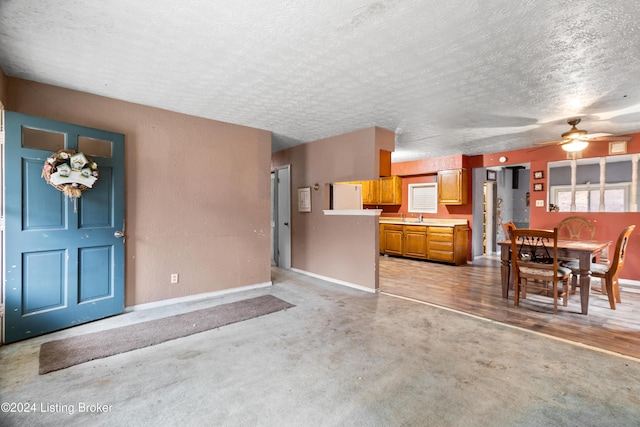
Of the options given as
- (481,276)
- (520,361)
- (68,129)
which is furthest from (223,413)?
(481,276)

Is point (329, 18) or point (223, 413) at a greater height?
point (329, 18)

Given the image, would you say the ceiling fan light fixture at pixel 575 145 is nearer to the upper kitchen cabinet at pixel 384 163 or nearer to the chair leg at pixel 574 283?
the chair leg at pixel 574 283

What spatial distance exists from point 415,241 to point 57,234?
6371 mm

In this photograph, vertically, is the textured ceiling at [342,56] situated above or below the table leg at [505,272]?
above

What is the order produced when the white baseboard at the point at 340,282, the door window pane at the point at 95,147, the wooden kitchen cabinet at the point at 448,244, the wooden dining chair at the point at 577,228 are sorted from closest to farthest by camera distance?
1. the door window pane at the point at 95,147
2. the white baseboard at the point at 340,282
3. the wooden dining chair at the point at 577,228
4. the wooden kitchen cabinet at the point at 448,244

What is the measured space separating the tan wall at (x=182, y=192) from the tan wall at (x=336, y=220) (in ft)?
3.23

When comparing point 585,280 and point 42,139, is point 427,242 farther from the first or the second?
point 42,139

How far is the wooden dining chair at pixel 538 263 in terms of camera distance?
3401 mm

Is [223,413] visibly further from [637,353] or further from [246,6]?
[637,353]

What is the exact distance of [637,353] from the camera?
8.04 feet

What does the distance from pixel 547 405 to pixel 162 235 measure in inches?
156

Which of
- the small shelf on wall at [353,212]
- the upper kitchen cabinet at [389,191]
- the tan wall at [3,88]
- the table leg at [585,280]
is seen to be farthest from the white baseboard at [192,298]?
the upper kitchen cabinet at [389,191]

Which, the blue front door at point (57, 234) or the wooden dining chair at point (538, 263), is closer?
the blue front door at point (57, 234)

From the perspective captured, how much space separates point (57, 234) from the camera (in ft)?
9.17
